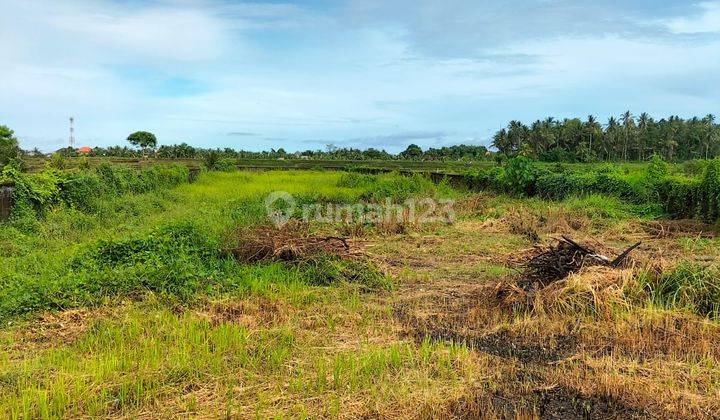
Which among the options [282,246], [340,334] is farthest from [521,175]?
[340,334]

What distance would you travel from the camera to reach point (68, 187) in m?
10.8

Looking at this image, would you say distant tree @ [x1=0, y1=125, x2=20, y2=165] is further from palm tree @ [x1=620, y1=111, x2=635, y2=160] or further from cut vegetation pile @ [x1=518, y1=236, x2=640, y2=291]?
palm tree @ [x1=620, y1=111, x2=635, y2=160]

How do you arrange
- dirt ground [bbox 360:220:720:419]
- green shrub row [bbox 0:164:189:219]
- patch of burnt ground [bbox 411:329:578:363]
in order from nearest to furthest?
1. dirt ground [bbox 360:220:720:419]
2. patch of burnt ground [bbox 411:329:578:363]
3. green shrub row [bbox 0:164:189:219]

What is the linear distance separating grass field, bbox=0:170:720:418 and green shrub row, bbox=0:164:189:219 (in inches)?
72.4

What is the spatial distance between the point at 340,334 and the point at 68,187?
352 inches

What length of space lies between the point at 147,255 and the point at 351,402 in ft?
11.8

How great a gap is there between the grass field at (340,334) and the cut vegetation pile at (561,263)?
20 cm

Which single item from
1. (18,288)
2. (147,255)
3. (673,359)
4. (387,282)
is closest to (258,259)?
(147,255)

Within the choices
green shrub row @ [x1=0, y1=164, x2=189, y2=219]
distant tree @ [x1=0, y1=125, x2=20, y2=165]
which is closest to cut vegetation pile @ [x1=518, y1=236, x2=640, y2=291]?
green shrub row @ [x1=0, y1=164, x2=189, y2=219]

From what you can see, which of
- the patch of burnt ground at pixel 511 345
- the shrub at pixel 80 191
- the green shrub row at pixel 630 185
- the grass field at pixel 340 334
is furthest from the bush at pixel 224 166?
the patch of burnt ground at pixel 511 345

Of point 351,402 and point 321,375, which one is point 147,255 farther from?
point 351,402

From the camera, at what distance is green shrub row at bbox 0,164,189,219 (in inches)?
355

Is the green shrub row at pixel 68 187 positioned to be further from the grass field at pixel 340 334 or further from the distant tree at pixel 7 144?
the distant tree at pixel 7 144

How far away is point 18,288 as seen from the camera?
480cm
